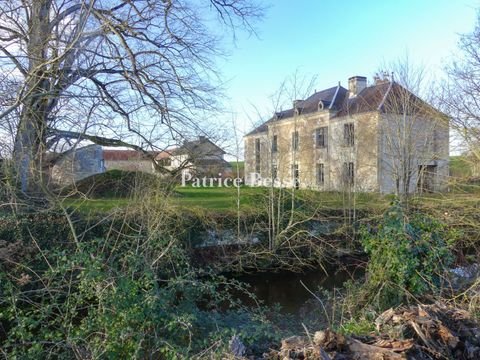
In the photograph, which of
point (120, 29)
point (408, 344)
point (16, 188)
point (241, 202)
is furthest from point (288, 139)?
point (408, 344)

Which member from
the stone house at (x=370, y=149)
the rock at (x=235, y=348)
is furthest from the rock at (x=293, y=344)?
the stone house at (x=370, y=149)

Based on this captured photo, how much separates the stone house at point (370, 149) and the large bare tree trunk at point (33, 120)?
625 cm

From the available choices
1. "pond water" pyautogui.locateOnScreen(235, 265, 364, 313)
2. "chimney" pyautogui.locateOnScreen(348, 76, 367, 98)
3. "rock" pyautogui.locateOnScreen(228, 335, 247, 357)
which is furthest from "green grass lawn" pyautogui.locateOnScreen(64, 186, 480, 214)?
"chimney" pyautogui.locateOnScreen(348, 76, 367, 98)

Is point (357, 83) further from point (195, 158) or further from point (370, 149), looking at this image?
point (195, 158)

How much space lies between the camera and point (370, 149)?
1773 cm

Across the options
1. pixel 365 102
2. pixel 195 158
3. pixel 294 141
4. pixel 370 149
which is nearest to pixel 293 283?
pixel 195 158

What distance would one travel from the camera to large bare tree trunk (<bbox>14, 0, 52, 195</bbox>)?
24.2 ft

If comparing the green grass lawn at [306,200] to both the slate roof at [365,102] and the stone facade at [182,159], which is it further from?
the slate roof at [365,102]

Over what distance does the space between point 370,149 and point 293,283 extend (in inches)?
363

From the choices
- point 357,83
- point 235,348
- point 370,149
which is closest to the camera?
point 235,348

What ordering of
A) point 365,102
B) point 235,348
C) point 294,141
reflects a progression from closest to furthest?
1. point 235,348
2. point 294,141
3. point 365,102

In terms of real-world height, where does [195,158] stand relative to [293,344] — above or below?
above

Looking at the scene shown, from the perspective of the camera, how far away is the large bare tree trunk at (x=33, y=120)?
7364 millimetres

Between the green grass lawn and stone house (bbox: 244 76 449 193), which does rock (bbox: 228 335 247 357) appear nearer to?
the green grass lawn
